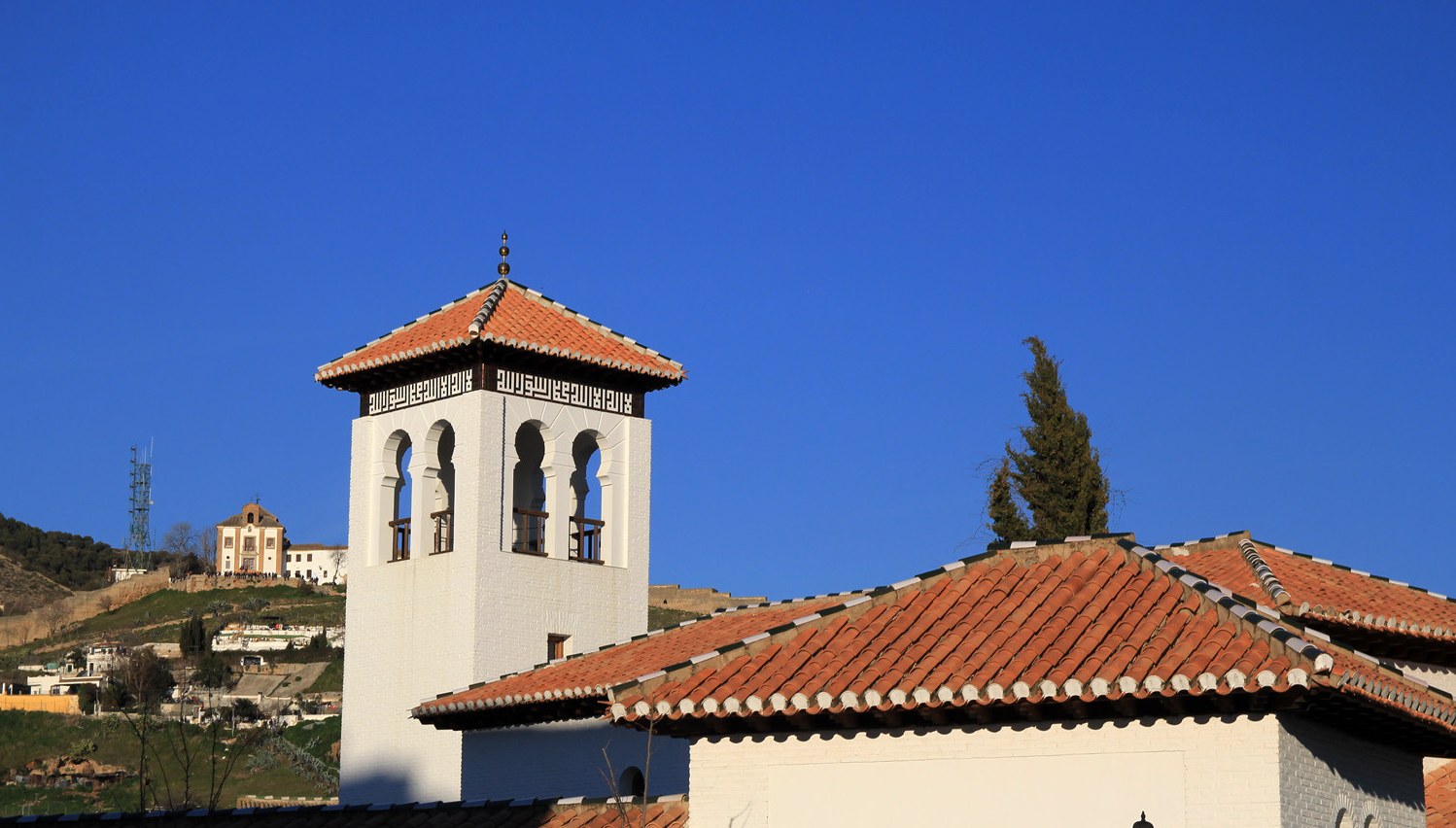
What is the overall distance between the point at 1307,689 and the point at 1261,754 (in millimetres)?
664

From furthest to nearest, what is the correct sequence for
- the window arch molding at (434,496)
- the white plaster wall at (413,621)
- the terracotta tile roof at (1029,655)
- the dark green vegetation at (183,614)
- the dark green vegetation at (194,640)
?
1. the dark green vegetation at (183,614)
2. the dark green vegetation at (194,640)
3. the window arch molding at (434,496)
4. the white plaster wall at (413,621)
5. the terracotta tile roof at (1029,655)

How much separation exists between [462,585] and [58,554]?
407ft

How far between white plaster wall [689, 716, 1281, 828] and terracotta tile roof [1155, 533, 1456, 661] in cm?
381

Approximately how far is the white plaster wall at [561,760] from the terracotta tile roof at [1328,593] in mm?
5686

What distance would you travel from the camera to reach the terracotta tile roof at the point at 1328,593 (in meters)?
14.5

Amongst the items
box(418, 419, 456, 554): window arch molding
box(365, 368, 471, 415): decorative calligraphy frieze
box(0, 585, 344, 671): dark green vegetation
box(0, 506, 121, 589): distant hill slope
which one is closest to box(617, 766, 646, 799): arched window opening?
box(418, 419, 456, 554): window arch molding

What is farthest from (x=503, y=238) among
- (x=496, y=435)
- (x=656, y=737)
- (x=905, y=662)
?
(x=905, y=662)

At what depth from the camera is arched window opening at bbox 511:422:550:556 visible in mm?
22844

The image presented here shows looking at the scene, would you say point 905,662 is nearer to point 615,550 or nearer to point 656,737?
point 656,737

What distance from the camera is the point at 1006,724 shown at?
36.5 feet

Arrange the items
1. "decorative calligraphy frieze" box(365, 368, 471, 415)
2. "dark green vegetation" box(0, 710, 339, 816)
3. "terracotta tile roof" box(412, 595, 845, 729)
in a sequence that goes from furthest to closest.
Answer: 1. "dark green vegetation" box(0, 710, 339, 816)
2. "decorative calligraphy frieze" box(365, 368, 471, 415)
3. "terracotta tile roof" box(412, 595, 845, 729)

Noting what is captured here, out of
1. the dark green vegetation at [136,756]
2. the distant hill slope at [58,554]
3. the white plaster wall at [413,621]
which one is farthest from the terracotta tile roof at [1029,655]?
the distant hill slope at [58,554]

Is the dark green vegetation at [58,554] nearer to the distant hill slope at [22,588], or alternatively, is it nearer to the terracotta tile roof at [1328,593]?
the distant hill slope at [22,588]

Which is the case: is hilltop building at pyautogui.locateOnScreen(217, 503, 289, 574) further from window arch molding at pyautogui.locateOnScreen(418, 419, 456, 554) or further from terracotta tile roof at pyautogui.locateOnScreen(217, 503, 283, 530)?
window arch molding at pyautogui.locateOnScreen(418, 419, 456, 554)
